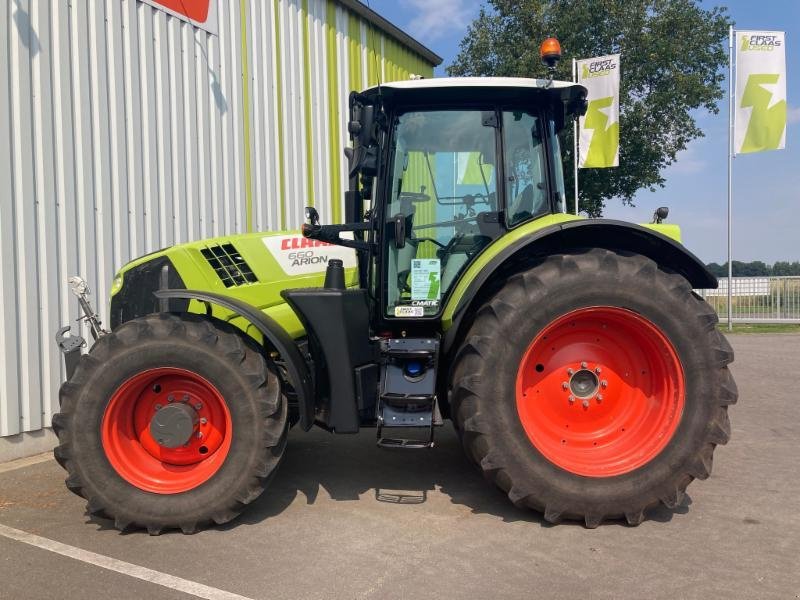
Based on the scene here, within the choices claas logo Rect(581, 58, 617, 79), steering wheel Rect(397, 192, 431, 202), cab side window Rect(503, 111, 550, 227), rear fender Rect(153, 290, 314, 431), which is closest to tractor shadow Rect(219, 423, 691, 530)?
rear fender Rect(153, 290, 314, 431)

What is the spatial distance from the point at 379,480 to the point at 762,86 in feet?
44.6

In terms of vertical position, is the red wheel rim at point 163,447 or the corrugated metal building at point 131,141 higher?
the corrugated metal building at point 131,141

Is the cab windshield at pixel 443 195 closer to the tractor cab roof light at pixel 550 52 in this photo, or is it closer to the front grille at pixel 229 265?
the tractor cab roof light at pixel 550 52

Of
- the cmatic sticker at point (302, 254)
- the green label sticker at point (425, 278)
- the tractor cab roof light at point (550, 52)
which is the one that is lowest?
the green label sticker at point (425, 278)

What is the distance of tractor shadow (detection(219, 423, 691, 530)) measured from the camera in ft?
11.7

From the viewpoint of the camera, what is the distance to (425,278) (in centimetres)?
376

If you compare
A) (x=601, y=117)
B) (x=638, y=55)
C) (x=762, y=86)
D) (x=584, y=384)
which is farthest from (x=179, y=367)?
(x=638, y=55)

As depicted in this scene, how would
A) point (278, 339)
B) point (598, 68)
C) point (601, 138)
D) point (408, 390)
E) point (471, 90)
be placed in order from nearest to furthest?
point (278, 339) → point (408, 390) → point (471, 90) → point (601, 138) → point (598, 68)

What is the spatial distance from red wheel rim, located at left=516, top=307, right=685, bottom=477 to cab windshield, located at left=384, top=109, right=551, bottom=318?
29.2 inches

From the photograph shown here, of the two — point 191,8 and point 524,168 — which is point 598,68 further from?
point 524,168

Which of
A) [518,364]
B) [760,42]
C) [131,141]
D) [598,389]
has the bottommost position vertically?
[598,389]

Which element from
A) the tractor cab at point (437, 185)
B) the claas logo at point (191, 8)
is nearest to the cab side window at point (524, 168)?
the tractor cab at point (437, 185)

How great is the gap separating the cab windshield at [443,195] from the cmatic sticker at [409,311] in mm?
25

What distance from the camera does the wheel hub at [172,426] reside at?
10.9 ft
